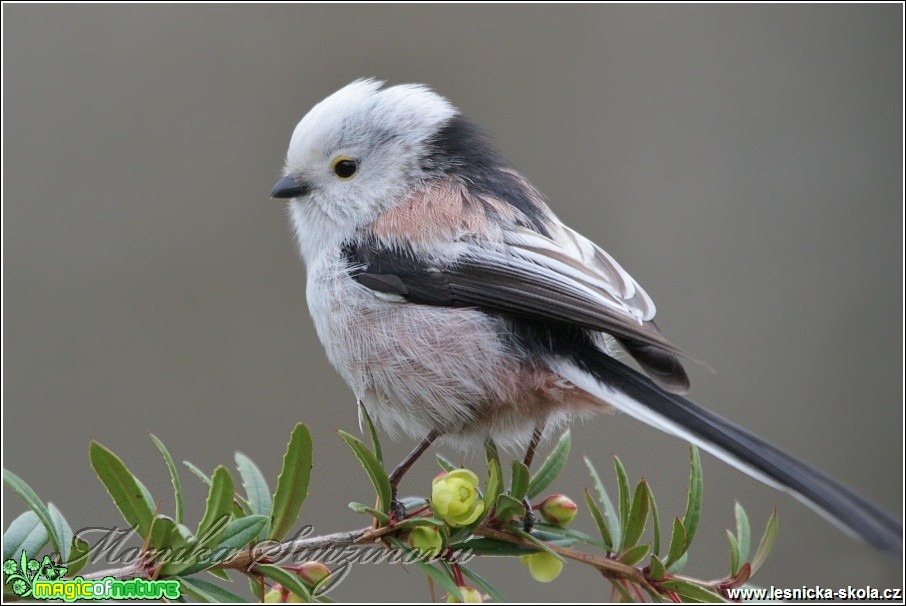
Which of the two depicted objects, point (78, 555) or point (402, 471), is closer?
point (78, 555)

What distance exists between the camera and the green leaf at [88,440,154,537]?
3.49 ft

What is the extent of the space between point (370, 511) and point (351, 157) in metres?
1.08

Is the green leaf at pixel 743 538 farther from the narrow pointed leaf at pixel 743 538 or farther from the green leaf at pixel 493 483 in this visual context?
the green leaf at pixel 493 483

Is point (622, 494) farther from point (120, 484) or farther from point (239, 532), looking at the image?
point (120, 484)

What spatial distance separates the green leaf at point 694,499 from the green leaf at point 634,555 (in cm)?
9

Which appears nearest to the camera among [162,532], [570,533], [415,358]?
[162,532]

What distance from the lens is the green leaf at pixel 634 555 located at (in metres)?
1.21

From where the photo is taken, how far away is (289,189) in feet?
6.63

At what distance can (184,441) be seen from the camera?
9.79 feet

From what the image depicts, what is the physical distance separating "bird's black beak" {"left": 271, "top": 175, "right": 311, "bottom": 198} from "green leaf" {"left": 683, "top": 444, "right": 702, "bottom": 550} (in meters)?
1.15

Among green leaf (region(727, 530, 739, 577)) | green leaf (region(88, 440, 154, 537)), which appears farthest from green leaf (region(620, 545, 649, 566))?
green leaf (region(88, 440, 154, 537))

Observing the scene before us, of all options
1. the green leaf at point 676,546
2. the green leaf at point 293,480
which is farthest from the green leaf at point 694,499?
the green leaf at point 293,480

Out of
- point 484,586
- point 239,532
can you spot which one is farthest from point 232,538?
point 484,586

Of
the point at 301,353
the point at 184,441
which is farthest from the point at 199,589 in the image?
the point at 301,353
